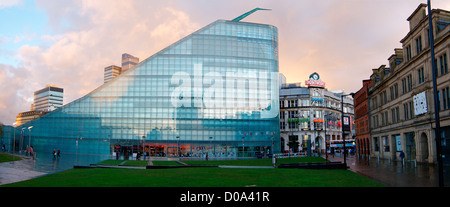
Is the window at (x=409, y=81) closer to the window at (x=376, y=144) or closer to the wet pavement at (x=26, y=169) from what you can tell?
the window at (x=376, y=144)

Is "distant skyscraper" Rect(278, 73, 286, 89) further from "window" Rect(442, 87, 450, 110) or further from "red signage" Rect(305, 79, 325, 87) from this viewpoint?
"window" Rect(442, 87, 450, 110)

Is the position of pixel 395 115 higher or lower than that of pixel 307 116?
lower

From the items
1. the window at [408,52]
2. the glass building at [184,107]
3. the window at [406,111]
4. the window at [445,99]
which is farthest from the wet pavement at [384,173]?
the glass building at [184,107]

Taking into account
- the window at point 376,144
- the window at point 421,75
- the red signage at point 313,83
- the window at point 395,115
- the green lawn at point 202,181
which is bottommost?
the green lawn at point 202,181

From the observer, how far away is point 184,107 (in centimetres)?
8856

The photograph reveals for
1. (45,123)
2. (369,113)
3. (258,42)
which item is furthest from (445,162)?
(45,123)

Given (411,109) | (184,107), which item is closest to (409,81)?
(411,109)

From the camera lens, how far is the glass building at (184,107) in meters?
88.2

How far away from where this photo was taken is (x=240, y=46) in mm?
91438

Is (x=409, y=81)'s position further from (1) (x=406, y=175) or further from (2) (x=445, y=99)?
(1) (x=406, y=175)

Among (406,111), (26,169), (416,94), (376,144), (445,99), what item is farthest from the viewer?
(376,144)

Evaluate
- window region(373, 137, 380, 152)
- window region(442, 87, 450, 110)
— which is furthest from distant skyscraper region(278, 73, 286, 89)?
window region(442, 87, 450, 110)
